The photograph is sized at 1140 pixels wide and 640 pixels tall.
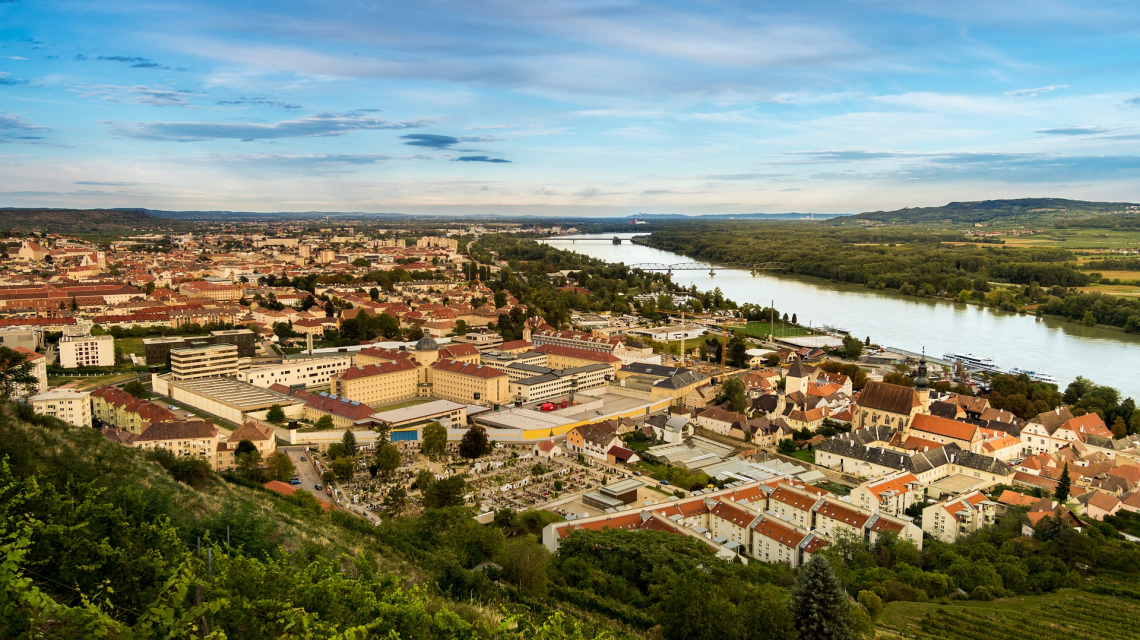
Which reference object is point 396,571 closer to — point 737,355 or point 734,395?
point 734,395

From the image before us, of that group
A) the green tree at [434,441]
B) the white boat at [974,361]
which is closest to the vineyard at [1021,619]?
the green tree at [434,441]

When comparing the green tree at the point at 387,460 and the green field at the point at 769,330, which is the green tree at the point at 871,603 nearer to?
the green tree at the point at 387,460

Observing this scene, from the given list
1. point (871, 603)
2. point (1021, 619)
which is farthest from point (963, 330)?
point (871, 603)

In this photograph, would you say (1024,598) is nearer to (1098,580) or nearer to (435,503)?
(1098,580)

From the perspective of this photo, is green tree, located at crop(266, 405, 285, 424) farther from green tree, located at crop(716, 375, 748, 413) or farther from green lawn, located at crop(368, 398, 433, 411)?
green tree, located at crop(716, 375, 748, 413)

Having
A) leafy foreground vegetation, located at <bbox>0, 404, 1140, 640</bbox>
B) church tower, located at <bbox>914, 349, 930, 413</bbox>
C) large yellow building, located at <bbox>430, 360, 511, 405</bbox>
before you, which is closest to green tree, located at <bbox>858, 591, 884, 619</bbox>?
leafy foreground vegetation, located at <bbox>0, 404, 1140, 640</bbox>

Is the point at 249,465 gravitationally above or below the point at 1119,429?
above
